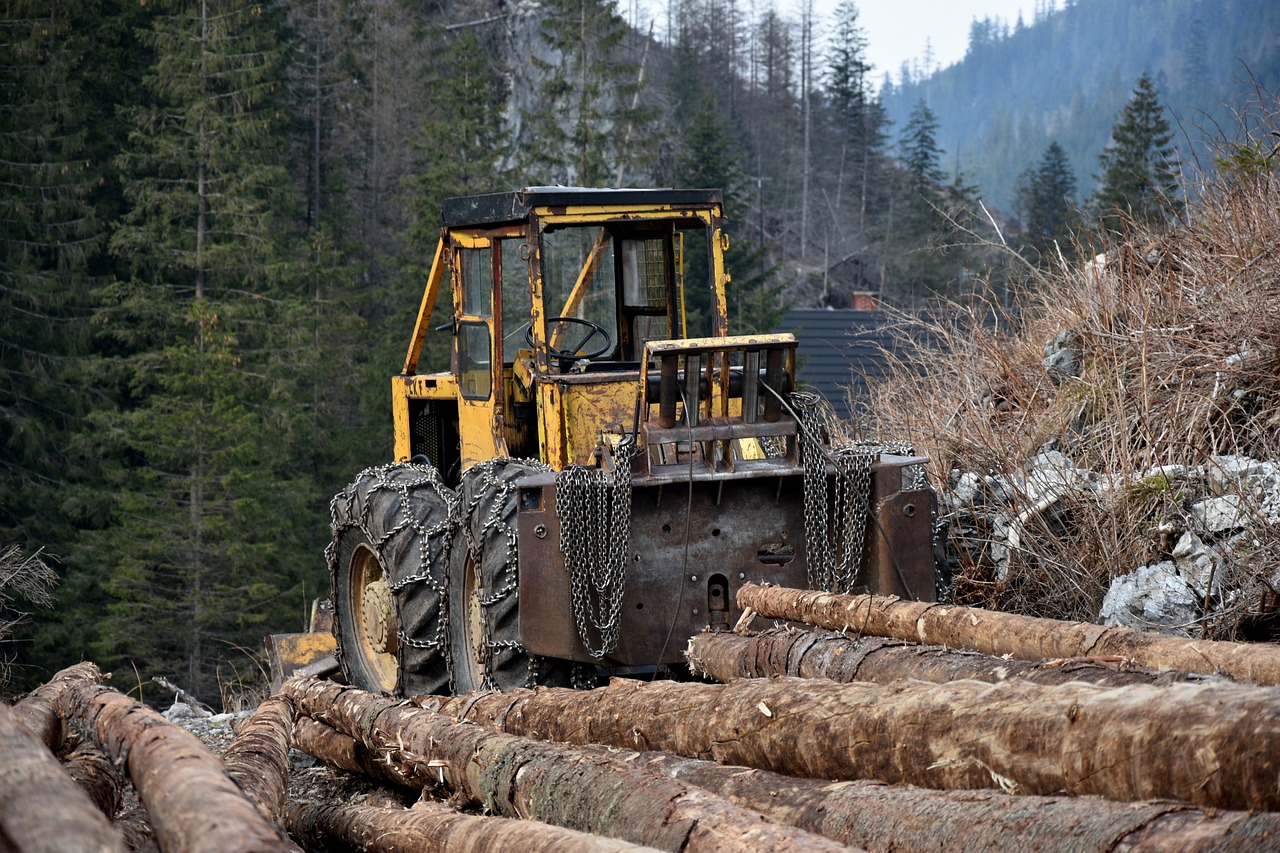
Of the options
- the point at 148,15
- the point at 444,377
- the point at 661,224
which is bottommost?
the point at 444,377

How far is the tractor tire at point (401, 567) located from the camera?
24.8ft

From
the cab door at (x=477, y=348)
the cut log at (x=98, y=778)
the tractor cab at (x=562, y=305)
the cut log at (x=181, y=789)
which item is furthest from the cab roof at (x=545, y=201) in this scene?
the cut log at (x=181, y=789)

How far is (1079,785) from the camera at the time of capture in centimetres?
338

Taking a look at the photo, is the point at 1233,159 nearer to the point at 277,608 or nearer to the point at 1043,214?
the point at 277,608

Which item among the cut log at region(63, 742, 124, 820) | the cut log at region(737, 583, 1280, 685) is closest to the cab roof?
the cut log at region(737, 583, 1280, 685)

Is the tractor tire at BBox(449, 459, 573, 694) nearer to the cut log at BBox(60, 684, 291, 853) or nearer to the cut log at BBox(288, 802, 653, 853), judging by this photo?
the cut log at BBox(288, 802, 653, 853)

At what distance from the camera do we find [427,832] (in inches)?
179

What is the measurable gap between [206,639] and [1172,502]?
70.2 ft

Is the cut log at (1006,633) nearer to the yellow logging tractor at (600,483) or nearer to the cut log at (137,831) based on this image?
the yellow logging tractor at (600,483)

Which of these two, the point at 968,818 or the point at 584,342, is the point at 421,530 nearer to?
the point at 584,342

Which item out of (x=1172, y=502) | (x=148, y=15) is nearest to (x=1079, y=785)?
(x=1172, y=502)

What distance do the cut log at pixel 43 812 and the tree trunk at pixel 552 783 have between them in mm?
1509

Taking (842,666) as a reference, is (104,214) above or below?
above

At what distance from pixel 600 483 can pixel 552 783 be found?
6.67ft
